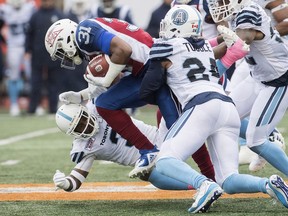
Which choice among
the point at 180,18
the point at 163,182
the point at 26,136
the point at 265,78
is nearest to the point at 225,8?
the point at 265,78

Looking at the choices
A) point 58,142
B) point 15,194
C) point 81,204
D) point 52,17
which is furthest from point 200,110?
point 52,17

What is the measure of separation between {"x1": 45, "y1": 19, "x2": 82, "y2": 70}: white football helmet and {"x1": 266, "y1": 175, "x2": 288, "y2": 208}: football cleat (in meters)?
1.50

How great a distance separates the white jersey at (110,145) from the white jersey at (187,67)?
718 millimetres

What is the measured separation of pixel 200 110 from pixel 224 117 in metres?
0.14

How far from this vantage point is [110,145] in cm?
554

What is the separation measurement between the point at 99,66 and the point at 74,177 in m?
0.68

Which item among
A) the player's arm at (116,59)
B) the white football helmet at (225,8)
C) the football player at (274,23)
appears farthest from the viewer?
the football player at (274,23)

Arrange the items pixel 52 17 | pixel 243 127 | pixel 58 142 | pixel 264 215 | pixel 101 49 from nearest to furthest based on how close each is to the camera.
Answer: pixel 264 215, pixel 101 49, pixel 243 127, pixel 58 142, pixel 52 17

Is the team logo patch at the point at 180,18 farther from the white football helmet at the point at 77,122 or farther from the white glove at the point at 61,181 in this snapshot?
the white glove at the point at 61,181

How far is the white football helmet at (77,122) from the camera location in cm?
542

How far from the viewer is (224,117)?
4.86m

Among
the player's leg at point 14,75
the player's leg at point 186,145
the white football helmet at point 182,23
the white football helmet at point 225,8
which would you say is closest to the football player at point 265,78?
the white football helmet at point 225,8

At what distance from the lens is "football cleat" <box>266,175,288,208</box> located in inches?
181

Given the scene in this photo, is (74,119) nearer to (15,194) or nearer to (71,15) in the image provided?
(15,194)
